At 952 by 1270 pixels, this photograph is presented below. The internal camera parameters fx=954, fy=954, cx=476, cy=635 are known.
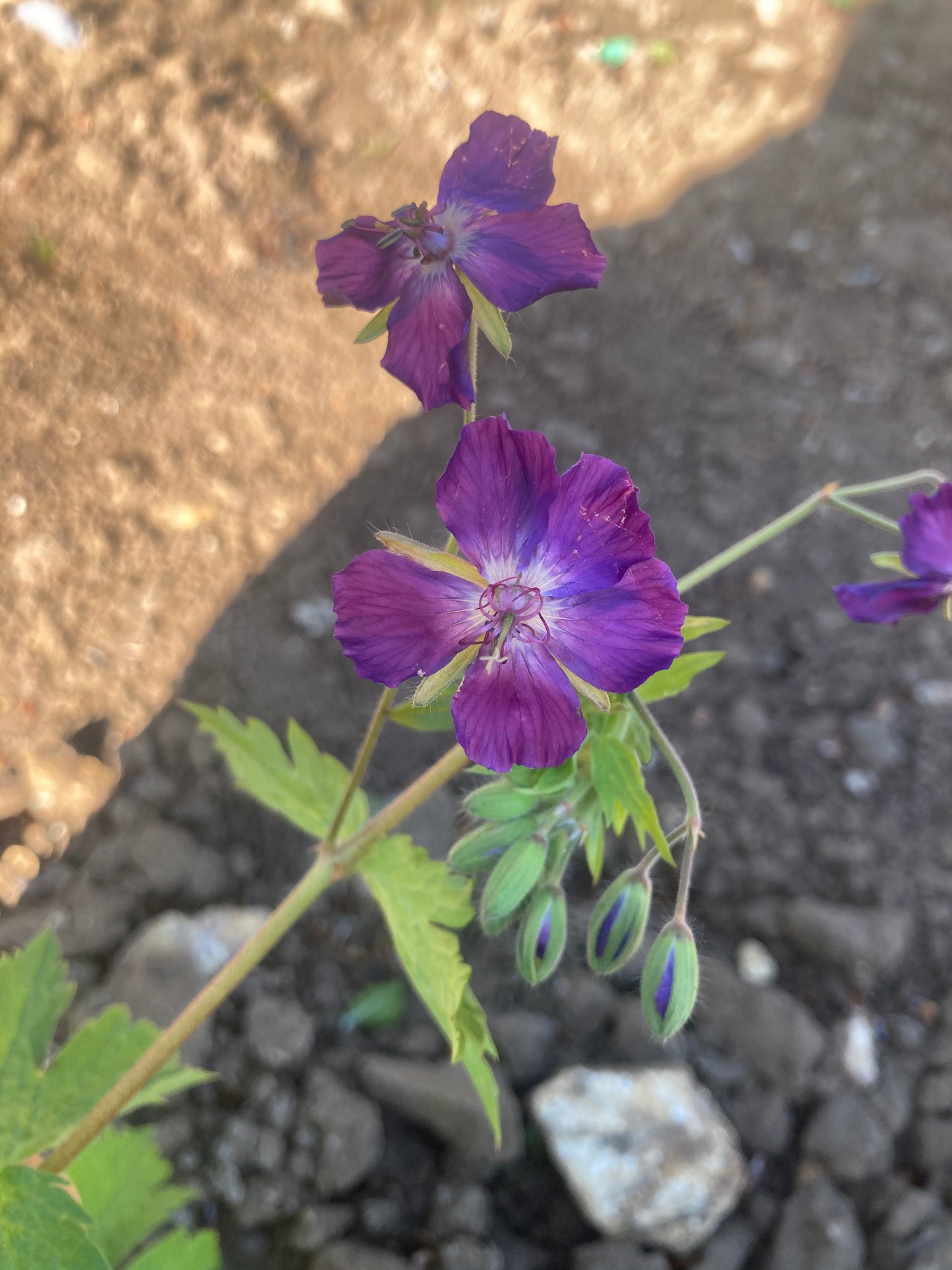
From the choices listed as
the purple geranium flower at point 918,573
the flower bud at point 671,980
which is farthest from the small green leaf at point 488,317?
the flower bud at point 671,980

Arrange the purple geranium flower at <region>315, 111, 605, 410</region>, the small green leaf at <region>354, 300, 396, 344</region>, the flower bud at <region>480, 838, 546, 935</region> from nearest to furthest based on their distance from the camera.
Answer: the purple geranium flower at <region>315, 111, 605, 410</region>, the small green leaf at <region>354, 300, 396, 344</region>, the flower bud at <region>480, 838, 546, 935</region>

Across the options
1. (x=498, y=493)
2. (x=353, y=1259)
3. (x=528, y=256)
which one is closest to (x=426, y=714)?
(x=498, y=493)

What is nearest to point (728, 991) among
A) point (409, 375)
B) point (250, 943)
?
point (250, 943)

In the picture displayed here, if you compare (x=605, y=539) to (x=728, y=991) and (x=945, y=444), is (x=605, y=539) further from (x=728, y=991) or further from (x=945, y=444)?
(x=945, y=444)

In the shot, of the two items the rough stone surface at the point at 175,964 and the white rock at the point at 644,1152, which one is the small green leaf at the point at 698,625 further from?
the rough stone surface at the point at 175,964

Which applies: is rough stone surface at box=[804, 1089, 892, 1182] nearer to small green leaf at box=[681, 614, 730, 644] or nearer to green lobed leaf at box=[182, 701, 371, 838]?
green lobed leaf at box=[182, 701, 371, 838]

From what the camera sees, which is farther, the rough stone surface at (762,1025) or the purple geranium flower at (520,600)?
the rough stone surface at (762,1025)

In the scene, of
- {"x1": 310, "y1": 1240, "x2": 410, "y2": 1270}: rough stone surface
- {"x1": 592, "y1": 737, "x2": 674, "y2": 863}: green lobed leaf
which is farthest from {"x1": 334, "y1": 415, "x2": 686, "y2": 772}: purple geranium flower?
{"x1": 310, "y1": 1240, "x2": 410, "y2": 1270}: rough stone surface
